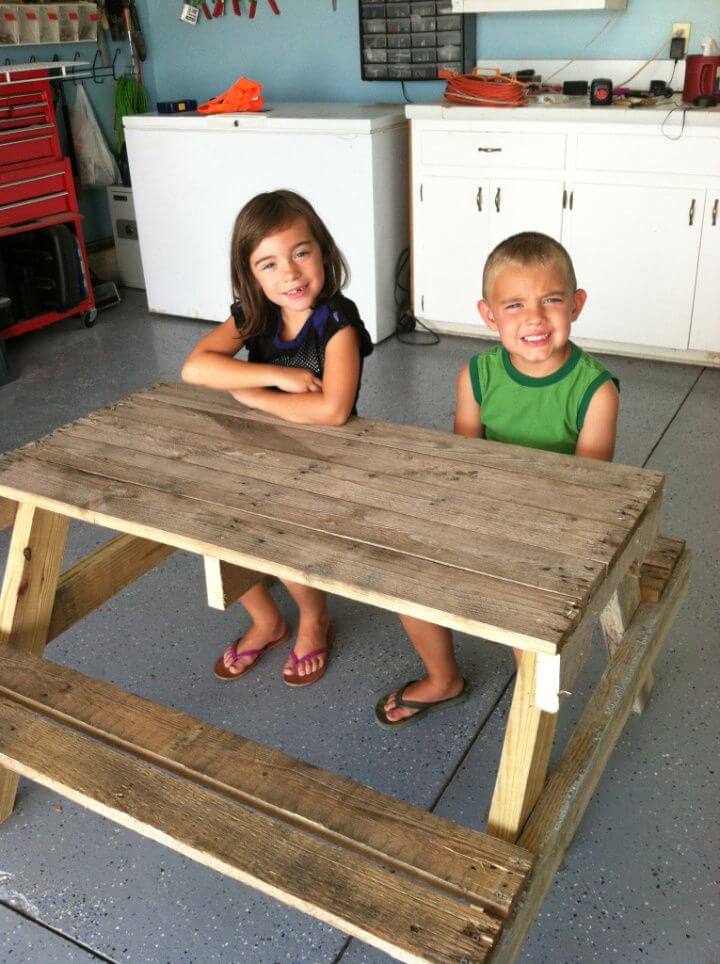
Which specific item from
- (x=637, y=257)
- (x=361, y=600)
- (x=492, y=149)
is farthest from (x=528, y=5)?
(x=361, y=600)

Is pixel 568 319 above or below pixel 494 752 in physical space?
above

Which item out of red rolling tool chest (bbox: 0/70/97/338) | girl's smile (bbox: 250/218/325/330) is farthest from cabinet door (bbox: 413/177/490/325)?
girl's smile (bbox: 250/218/325/330)

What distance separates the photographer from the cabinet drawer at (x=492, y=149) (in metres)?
3.78

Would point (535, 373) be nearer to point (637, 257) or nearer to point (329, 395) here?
point (329, 395)

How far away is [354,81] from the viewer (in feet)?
15.7

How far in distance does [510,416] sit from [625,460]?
148 cm

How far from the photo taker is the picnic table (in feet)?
3.66

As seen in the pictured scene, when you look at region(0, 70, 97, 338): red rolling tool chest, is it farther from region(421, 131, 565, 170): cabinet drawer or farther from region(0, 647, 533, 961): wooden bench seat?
region(0, 647, 533, 961): wooden bench seat

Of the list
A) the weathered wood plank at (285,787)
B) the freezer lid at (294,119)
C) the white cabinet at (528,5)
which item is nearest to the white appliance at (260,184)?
the freezer lid at (294,119)

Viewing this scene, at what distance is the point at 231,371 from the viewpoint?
1.81 m

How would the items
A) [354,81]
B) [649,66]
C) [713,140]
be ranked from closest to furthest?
[713,140] < [649,66] < [354,81]

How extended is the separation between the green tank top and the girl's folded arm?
16.6 inches

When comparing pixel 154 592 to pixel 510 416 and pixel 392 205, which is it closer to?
pixel 510 416

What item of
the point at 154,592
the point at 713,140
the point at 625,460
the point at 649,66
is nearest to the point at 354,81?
the point at 649,66
